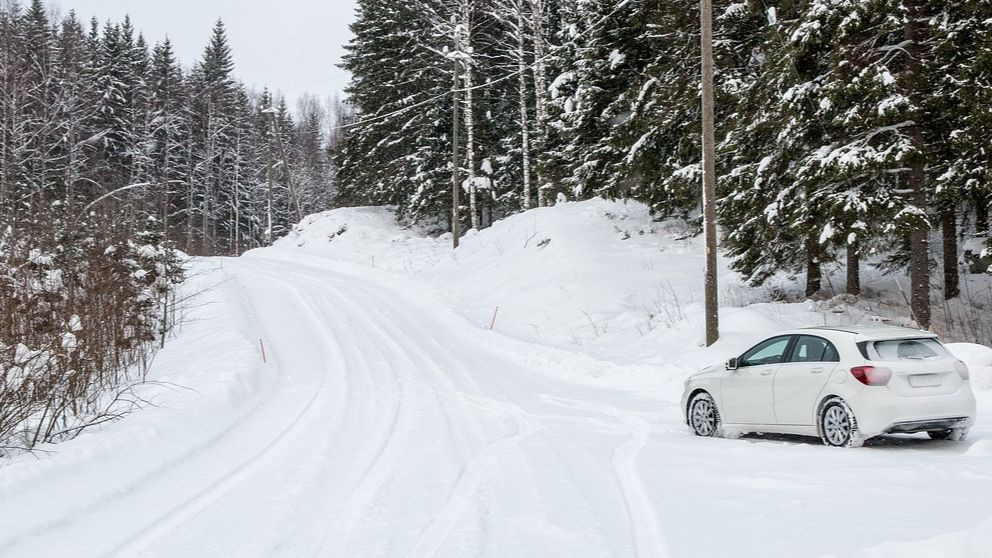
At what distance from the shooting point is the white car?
7.76 metres

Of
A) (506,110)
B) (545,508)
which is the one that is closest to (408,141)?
(506,110)

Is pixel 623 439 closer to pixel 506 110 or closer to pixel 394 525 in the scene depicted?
pixel 394 525

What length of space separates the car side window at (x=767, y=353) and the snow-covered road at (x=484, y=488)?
3.51 feet

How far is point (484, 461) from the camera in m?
7.77

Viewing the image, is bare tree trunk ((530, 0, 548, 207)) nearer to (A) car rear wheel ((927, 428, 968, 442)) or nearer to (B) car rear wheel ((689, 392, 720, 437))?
(B) car rear wheel ((689, 392, 720, 437))

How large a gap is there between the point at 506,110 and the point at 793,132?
84.9ft

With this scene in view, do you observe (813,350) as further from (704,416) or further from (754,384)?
(704,416)

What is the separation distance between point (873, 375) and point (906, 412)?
20.2 inches

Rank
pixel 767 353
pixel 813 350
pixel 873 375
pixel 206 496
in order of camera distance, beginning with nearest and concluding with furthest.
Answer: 1. pixel 206 496
2. pixel 873 375
3. pixel 813 350
4. pixel 767 353

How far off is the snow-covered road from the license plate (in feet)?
2.49

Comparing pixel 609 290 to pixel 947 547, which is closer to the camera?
→ pixel 947 547

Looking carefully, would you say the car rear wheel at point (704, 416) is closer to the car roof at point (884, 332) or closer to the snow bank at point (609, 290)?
the car roof at point (884, 332)

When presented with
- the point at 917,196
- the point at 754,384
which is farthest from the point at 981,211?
the point at 754,384

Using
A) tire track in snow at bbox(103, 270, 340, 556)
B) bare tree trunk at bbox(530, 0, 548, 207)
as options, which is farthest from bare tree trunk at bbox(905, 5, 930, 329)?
bare tree trunk at bbox(530, 0, 548, 207)
